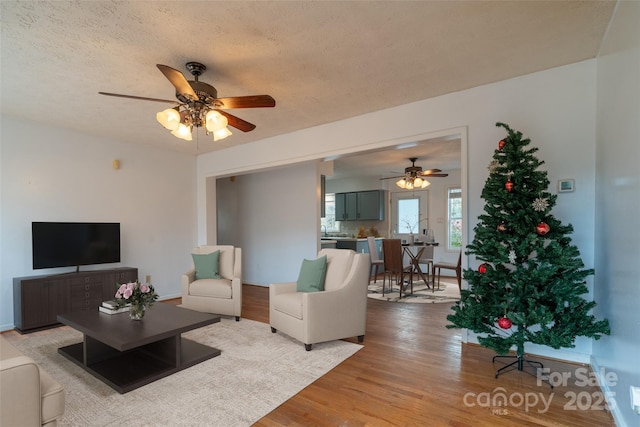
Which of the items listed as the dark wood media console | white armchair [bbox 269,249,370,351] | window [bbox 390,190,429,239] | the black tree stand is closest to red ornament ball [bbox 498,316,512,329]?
the black tree stand

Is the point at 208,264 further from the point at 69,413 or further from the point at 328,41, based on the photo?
the point at 328,41

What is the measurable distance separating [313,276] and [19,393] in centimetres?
255

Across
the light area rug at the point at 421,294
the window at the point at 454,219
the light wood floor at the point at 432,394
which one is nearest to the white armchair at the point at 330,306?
the light wood floor at the point at 432,394

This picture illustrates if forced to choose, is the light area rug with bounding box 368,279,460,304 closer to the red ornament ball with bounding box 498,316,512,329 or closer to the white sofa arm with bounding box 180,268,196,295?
the red ornament ball with bounding box 498,316,512,329

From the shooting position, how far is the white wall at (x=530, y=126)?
277cm

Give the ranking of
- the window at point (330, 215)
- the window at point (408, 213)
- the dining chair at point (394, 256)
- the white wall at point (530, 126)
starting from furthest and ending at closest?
the window at point (330, 215) → the window at point (408, 213) → the dining chair at point (394, 256) → the white wall at point (530, 126)

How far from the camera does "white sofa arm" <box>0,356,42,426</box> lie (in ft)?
4.04

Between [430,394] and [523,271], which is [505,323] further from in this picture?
[430,394]

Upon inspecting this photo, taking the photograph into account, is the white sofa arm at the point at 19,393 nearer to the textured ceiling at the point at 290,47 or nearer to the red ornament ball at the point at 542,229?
the textured ceiling at the point at 290,47

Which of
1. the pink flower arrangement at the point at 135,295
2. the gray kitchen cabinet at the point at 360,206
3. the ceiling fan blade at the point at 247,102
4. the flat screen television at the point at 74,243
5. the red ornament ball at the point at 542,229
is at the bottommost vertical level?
the pink flower arrangement at the point at 135,295

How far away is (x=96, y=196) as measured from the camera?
4.80 metres

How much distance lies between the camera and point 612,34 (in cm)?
221

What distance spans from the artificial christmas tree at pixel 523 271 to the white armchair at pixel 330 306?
3.21ft

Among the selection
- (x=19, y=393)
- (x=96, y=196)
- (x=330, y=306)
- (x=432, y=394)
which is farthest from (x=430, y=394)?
(x=96, y=196)
